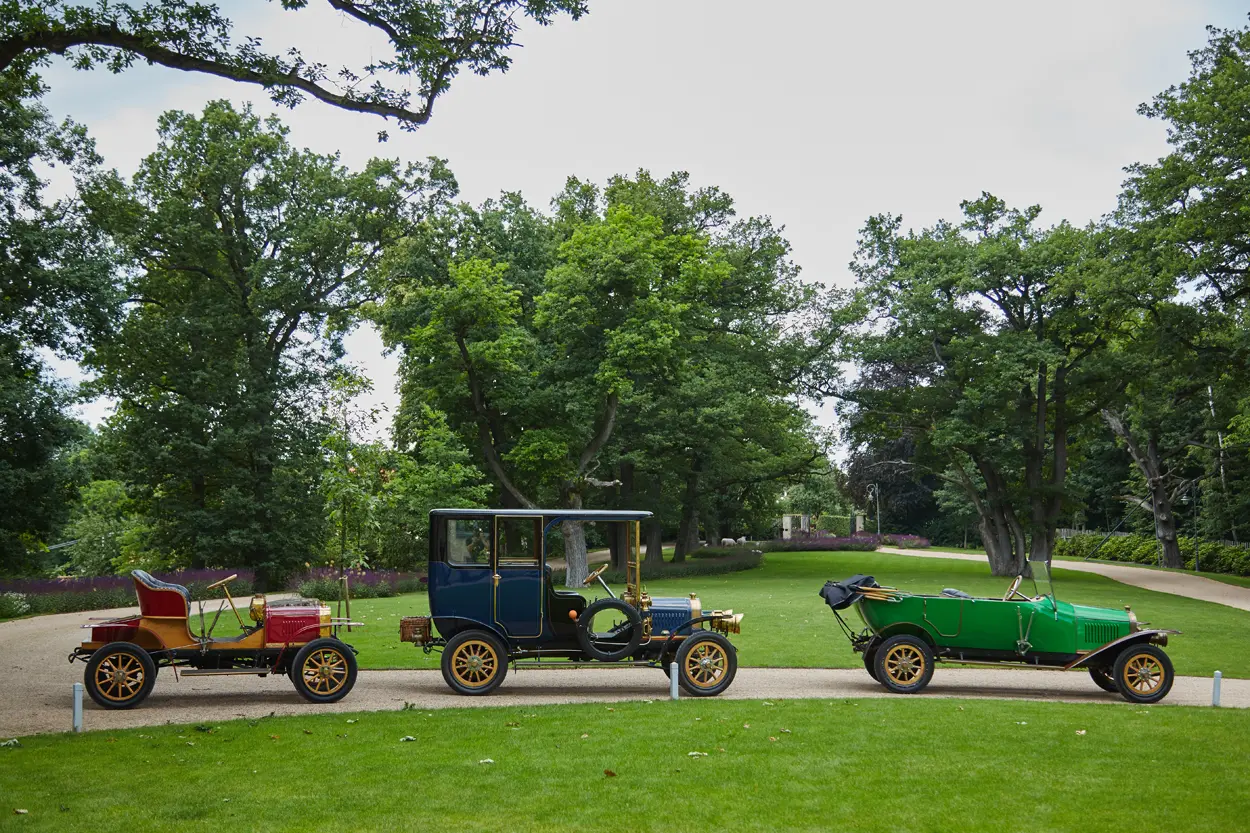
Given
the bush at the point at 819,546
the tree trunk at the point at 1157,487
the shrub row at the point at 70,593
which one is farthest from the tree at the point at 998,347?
the shrub row at the point at 70,593

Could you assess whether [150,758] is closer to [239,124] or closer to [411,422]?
[411,422]

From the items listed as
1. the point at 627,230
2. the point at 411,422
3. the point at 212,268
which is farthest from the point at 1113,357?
the point at 212,268

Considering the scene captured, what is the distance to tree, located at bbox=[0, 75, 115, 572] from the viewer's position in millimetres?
25750

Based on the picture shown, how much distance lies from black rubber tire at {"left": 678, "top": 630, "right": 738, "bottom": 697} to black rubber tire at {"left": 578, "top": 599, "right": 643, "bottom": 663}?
0.59 metres

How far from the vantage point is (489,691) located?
1331 centimetres

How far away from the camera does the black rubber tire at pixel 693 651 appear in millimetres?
13078

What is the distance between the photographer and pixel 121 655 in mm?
12320

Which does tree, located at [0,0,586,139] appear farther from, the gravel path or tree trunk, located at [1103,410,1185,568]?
tree trunk, located at [1103,410,1185,568]

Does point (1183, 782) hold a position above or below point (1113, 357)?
below

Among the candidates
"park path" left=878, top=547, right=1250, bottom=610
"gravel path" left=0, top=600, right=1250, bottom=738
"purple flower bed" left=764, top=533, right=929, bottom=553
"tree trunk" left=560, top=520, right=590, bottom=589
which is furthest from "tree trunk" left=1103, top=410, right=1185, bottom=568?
"gravel path" left=0, top=600, right=1250, bottom=738

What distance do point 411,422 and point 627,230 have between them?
10.3 m

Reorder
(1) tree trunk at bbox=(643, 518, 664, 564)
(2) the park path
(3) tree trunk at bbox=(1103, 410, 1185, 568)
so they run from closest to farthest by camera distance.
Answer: (2) the park path < (1) tree trunk at bbox=(643, 518, 664, 564) < (3) tree trunk at bbox=(1103, 410, 1185, 568)

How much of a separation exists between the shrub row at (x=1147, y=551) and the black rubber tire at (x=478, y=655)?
141 feet

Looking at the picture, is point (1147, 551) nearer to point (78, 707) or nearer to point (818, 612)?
point (818, 612)
